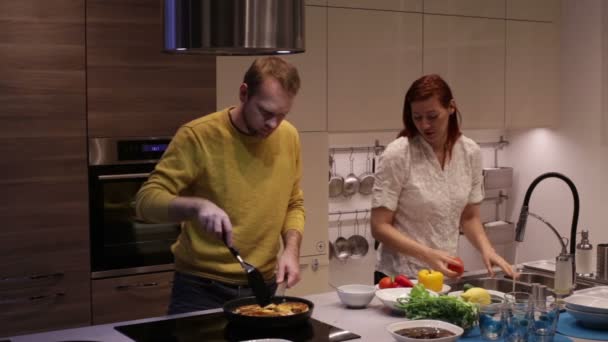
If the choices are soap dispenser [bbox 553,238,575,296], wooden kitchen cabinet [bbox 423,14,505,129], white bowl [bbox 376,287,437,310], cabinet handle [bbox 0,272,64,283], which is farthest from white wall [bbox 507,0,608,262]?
cabinet handle [bbox 0,272,64,283]

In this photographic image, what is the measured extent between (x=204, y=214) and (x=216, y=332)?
0.34 meters

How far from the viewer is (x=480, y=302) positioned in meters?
2.47

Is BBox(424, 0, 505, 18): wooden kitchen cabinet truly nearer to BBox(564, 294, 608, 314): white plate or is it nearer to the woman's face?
the woman's face

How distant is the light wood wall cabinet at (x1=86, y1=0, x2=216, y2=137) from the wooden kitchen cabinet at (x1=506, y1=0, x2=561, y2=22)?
197cm

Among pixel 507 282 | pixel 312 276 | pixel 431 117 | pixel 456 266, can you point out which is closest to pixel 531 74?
pixel 312 276

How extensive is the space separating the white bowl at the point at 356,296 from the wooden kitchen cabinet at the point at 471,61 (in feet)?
6.81

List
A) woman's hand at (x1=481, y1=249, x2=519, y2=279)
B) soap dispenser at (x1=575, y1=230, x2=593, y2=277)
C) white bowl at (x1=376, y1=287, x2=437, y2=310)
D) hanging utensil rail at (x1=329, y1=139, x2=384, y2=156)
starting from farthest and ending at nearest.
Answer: hanging utensil rail at (x1=329, y1=139, x2=384, y2=156)
soap dispenser at (x1=575, y1=230, x2=593, y2=277)
woman's hand at (x1=481, y1=249, x2=519, y2=279)
white bowl at (x1=376, y1=287, x2=437, y2=310)

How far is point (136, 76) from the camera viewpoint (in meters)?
3.59

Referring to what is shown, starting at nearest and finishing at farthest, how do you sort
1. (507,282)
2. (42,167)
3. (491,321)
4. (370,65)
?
(491,321), (507,282), (42,167), (370,65)

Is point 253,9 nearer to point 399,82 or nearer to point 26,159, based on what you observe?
point 26,159

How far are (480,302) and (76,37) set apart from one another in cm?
199

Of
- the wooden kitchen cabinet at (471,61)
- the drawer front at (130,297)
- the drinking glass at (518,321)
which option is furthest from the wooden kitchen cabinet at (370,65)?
the drinking glass at (518,321)

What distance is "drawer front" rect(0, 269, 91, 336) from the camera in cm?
342

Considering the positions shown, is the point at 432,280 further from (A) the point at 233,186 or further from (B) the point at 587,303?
(A) the point at 233,186
